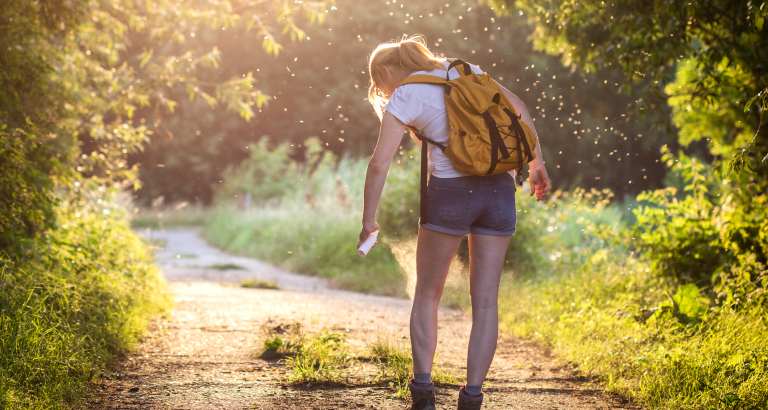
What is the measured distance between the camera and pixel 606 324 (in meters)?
4.11

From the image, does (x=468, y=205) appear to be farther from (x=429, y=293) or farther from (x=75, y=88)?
(x=75, y=88)

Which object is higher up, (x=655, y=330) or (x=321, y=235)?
(x=321, y=235)

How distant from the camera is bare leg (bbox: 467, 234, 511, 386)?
261 centimetres

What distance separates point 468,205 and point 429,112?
1.42 feet

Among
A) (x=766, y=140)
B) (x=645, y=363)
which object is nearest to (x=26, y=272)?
(x=645, y=363)

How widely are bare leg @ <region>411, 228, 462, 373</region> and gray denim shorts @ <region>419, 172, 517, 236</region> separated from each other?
0.08 m

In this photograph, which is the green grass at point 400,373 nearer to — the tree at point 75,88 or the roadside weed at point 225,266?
the tree at point 75,88

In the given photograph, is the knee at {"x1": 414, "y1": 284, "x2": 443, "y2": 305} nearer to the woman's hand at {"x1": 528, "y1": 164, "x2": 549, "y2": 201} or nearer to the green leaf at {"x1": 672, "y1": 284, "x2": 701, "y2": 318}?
the woman's hand at {"x1": 528, "y1": 164, "x2": 549, "y2": 201}

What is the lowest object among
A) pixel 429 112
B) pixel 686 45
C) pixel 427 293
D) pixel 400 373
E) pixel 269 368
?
pixel 269 368

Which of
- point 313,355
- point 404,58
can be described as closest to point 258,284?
point 313,355

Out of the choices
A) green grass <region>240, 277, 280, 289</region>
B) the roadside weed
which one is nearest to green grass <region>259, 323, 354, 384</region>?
green grass <region>240, 277, 280, 289</region>

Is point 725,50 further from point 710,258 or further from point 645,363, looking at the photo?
point 645,363

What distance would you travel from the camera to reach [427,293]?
2.65m

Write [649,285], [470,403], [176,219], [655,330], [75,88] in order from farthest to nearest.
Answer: [176,219]
[75,88]
[649,285]
[655,330]
[470,403]
